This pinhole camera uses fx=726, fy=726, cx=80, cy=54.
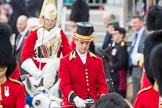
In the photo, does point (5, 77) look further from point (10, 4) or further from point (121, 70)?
point (10, 4)

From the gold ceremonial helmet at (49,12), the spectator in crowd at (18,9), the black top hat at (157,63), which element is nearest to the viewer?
the black top hat at (157,63)

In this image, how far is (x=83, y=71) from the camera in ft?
24.1

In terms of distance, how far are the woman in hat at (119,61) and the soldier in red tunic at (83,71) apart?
12.7ft

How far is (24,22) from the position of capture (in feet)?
38.7

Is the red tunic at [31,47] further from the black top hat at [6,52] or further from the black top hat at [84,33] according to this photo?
Answer: the black top hat at [6,52]

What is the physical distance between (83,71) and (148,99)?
3.51 ft

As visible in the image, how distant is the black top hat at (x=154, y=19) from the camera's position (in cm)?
764

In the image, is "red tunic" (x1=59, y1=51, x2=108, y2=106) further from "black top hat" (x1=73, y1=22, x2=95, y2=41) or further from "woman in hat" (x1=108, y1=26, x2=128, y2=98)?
"woman in hat" (x1=108, y1=26, x2=128, y2=98)

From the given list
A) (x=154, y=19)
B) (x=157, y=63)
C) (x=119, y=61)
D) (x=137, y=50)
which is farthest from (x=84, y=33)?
(x=119, y=61)

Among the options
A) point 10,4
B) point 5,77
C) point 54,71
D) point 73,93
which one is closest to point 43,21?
point 54,71

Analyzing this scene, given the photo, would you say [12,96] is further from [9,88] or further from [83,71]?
[83,71]

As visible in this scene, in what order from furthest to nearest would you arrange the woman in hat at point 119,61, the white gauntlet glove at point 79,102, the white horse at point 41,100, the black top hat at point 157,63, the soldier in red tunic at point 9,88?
the woman in hat at point 119,61
the white gauntlet glove at point 79,102
the soldier in red tunic at point 9,88
the white horse at point 41,100
the black top hat at point 157,63

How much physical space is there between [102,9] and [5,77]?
37.6 ft

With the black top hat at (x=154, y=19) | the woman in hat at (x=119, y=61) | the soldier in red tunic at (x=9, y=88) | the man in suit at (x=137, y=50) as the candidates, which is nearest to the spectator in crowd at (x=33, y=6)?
the woman in hat at (x=119, y=61)
